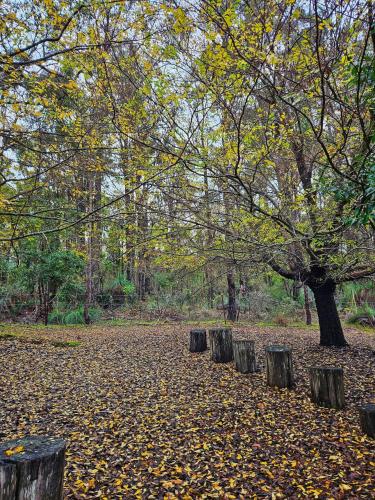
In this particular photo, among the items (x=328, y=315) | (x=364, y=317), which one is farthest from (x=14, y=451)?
(x=364, y=317)

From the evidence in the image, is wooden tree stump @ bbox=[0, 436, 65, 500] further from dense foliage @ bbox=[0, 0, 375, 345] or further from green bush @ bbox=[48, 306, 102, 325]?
green bush @ bbox=[48, 306, 102, 325]

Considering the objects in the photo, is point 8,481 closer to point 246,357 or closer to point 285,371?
point 285,371

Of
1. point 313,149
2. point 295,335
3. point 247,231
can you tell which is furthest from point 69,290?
point 313,149

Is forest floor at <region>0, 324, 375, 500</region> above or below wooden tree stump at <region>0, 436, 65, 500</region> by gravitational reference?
below

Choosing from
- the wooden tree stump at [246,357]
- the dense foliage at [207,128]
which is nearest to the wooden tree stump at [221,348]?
the wooden tree stump at [246,357]

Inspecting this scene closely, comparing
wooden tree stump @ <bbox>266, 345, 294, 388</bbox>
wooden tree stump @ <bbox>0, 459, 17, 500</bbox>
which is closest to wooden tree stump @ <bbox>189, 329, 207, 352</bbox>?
wooden tree stump @ <bbox>266, 345, 294, 388</bbox>

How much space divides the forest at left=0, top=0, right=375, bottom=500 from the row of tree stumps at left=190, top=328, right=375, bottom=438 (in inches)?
3.0

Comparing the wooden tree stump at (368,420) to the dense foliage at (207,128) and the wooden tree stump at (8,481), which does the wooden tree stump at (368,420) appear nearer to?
the dense foliage at (207,128)

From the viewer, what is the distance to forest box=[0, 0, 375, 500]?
8.52ft

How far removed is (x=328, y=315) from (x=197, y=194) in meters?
4.02

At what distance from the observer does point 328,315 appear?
263 inches

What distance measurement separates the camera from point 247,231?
495cm

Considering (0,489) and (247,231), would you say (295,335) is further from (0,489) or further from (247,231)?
(0,489)

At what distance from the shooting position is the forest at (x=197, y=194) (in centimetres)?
260
